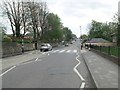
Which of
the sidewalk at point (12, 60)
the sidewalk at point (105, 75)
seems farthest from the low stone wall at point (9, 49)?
the sidewalk at point (105, 75)

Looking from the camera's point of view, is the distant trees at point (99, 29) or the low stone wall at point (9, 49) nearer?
the low stone wall at point (9, 49)

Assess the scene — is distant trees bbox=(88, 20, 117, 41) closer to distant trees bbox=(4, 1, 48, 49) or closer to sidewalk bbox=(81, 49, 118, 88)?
distant trees bbox=(4, 1, 48, 49)

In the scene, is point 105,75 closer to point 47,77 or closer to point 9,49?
point 47,77

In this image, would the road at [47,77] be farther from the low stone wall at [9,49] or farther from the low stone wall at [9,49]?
the low stone wall at [9,49]

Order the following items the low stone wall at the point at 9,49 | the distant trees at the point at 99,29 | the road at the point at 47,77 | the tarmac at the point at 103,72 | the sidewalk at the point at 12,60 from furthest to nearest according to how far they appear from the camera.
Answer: the distant trees at the point at 99,29 < the low stone wall at the point at 9,49 < the sidewalk at the point at 12,60 < the road at the point at 47,77 < the tarmac at the point at 103,72

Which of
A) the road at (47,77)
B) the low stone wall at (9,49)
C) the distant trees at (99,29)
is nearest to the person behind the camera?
the road at (47,77)

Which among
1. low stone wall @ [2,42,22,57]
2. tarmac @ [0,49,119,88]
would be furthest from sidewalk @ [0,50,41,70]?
low stone wall @ [2,42,22,57]

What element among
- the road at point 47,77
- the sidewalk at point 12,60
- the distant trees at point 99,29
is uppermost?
the distant trees at point 99,29

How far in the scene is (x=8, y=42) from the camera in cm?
4234

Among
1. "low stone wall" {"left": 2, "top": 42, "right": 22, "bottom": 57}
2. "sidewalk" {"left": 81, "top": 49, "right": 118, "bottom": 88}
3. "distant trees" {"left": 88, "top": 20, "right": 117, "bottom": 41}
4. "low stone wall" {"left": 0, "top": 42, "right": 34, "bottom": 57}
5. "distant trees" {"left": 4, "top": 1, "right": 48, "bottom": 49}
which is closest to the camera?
"sidewalk" {"left": 81, "top": 49, "right": 118, "bottom": 88}

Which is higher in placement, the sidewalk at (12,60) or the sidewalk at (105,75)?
the sidewalk at (105,75)

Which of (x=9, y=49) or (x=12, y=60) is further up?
(x=9, y=49)

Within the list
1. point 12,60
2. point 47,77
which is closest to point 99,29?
point 12,60

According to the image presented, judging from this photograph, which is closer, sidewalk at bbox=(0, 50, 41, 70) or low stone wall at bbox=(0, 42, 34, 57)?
sidewalk at bbox=(0, 50, 41, 70)
